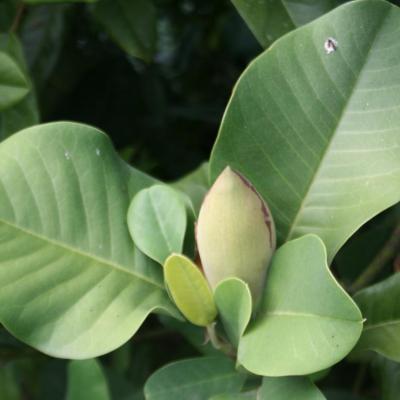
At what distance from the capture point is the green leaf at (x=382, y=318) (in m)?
0.68

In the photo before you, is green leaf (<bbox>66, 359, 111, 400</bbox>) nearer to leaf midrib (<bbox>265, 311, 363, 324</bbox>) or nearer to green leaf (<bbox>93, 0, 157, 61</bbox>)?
leaf midrib (<bbox>265, 311, 363, 324</bbox>)

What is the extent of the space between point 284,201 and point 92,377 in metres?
0.26

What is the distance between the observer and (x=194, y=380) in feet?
2.33

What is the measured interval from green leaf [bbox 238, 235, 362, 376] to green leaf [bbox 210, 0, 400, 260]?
7cm

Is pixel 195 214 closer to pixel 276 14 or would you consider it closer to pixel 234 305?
pixel 234 305

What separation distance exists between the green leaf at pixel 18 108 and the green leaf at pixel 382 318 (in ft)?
1.49

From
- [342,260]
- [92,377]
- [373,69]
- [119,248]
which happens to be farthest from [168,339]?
[373,69]

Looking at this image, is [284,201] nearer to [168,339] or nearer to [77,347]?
[77,347]

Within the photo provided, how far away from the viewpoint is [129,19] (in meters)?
1.02

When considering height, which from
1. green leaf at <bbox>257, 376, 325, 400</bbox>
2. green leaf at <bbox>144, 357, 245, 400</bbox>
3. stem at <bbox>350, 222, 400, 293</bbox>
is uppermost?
green leaf at <bbox>257, 376, 325, 400</bbox>

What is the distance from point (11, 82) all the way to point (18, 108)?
0.10m

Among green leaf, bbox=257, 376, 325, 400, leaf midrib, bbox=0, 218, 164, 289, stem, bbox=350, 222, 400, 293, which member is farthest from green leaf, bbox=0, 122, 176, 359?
stem, bbox=350, 222, 400, 293

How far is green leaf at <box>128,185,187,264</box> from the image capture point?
26.9 inches

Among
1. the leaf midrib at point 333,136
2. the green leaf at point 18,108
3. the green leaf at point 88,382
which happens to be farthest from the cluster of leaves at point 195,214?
the green leaf at point 18,108
